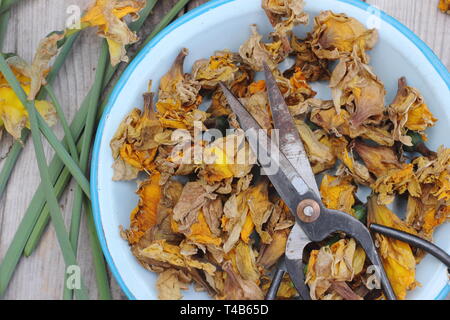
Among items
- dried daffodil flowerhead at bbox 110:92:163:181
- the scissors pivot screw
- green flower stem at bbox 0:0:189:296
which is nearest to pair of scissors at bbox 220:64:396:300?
the scissors pivot screw

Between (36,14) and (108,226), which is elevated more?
(36,14)

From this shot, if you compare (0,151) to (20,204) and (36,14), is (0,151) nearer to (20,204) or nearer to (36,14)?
(20,204)

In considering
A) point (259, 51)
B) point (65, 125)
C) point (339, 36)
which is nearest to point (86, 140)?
point (65, 125)

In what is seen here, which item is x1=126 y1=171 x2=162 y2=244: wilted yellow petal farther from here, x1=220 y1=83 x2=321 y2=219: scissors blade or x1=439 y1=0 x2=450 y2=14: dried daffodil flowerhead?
x1=439 y1=0 x2=450 y2=14: dried daffodil flowerhead

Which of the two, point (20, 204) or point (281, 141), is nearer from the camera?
point (281, 141)
